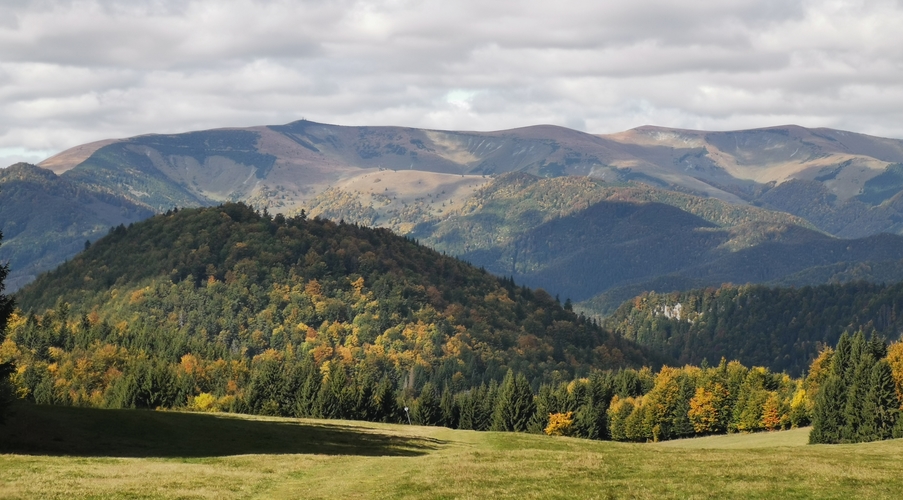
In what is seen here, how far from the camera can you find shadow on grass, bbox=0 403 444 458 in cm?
8725

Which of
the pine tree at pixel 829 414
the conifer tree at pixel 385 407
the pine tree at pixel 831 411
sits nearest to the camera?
the pine tree at pixel 829 414

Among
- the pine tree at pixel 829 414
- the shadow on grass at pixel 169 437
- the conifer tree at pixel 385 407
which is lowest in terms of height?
the conifer tree at pixel 385 407

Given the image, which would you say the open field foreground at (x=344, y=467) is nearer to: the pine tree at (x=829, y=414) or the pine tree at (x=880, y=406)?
the pine tree at (x=880, y=406)

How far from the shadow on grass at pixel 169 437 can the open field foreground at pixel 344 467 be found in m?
0.18

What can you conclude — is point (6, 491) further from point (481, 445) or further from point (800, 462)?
point (481, 445)

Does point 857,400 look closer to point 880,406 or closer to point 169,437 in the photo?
point 880,406

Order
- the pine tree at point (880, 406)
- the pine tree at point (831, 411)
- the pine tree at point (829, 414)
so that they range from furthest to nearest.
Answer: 1. the pine tree at point (831, 411)
2. the pine tree at point (829, 414)
3. the pine tree at point (880, 406)

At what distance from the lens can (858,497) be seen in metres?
61.7

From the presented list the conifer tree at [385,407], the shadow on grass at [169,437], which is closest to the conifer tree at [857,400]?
the conifer tree at [385,407]

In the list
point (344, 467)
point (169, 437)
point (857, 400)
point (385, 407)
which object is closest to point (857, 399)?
point (857, 400)

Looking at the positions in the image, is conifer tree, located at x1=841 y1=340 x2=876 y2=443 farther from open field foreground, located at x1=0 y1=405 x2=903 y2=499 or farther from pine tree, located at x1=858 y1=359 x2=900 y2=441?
open field foreground, located at x1=0 y1=405 x2=903 y2=499

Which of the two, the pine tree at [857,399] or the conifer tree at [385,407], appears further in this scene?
the conifer tree at [385,407]

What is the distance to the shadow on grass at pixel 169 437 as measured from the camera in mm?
87250

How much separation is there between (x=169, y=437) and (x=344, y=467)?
25.0 meters
